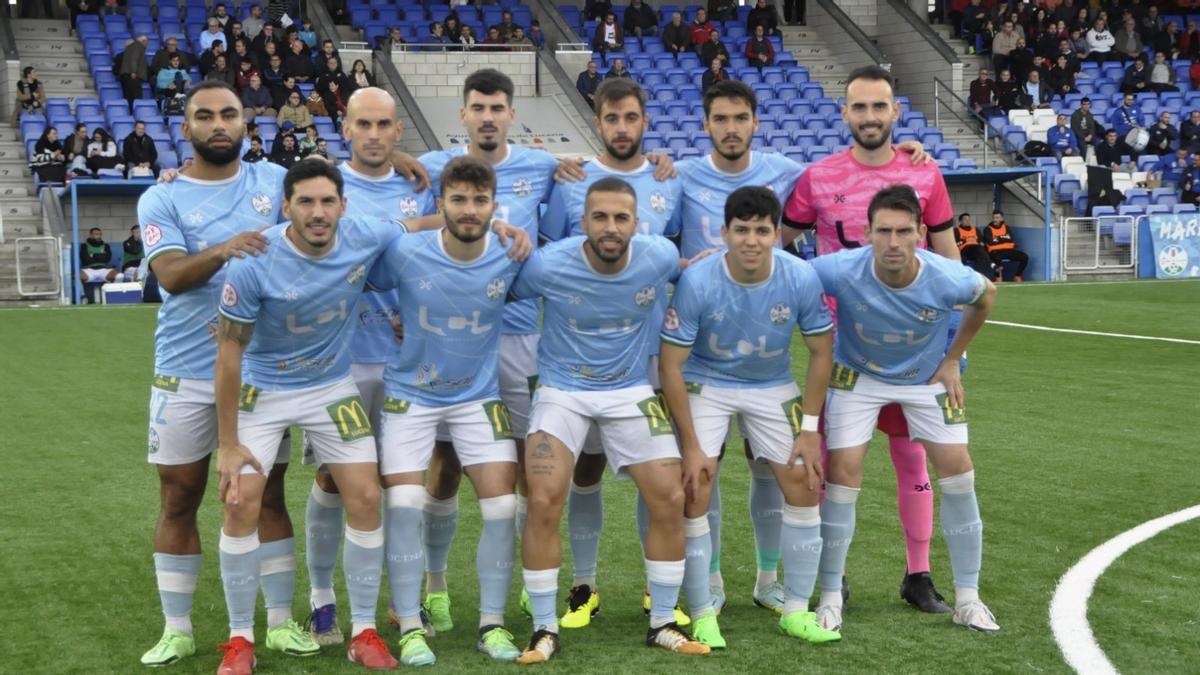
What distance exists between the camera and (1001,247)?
87.4ft

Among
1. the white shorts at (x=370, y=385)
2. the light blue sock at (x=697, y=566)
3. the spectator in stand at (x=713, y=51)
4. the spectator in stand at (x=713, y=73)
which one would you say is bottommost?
the light blue sock at (x=697, y=566)

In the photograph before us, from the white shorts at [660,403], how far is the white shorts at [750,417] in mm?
159

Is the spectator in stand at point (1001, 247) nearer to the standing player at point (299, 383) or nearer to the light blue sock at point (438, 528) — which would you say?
the light blue sock at point (438, 528)

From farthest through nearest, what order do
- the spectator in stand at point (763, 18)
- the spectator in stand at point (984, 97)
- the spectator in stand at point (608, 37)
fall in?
the spectator in stand at point (763, 18) < the spectator in stand at point (984, 97) < the spectator in stand at point (608, 37)

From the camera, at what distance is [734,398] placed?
568cm

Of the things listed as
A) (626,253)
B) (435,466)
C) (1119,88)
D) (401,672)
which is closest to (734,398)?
(626,253)

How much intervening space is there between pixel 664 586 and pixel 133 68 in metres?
22.7

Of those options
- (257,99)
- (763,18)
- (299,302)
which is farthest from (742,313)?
(763,18)

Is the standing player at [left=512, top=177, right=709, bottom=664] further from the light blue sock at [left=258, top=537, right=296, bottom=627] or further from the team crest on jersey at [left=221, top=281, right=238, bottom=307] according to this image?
the team crest on jersey at [left=221, top=281, right=238, bottom=307]

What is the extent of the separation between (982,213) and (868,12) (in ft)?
24.3

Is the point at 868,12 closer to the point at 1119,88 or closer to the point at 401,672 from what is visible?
the point at 1119,88

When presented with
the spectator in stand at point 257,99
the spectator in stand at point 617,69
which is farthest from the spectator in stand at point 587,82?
the spectator in stand at point 257,99

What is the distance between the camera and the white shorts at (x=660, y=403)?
5.76 m

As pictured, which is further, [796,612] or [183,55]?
[183,55]
